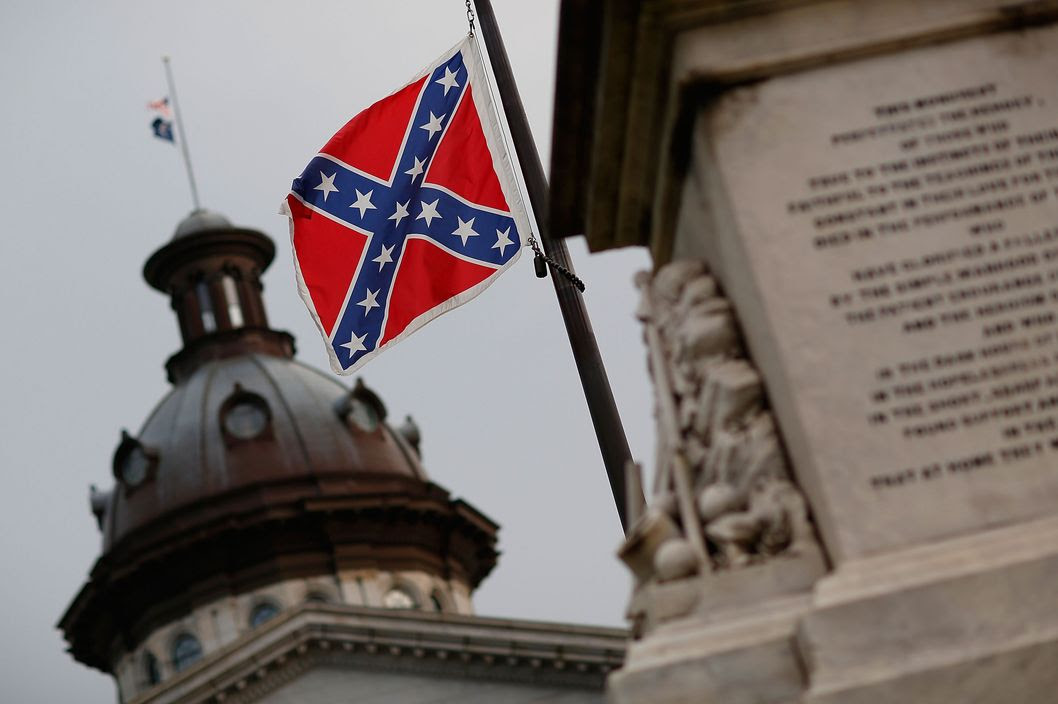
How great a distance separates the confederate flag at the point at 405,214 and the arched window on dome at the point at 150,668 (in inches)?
1802

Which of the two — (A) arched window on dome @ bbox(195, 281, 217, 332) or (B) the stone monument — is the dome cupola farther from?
(B) the stone monument

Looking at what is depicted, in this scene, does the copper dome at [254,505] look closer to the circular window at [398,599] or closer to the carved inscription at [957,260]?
the circular window at [398,599]

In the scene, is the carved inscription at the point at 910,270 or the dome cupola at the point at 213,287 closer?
the carved inscription at the point at 910,270

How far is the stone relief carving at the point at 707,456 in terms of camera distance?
243 inches

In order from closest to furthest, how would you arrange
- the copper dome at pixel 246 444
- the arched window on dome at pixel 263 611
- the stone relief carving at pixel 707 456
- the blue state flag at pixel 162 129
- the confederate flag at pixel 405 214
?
the stone relief carving at pixel 707 456 < the confederate flag at pixel 405 214 < the arched window on dome at pixel 263 611 < the copper dome at pixel 246 444 < the blue state flag at pixel 162 129

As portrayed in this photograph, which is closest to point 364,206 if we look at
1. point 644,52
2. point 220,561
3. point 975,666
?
point 644,52

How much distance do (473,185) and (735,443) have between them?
20.3ft

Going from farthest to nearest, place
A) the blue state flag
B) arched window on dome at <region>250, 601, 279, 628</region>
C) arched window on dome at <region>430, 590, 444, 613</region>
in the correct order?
the blue state flag → arched window on dome at <region>430, 590, 444, 613</region> → arched window on dome at <region>250, 601, 279, 628</region>

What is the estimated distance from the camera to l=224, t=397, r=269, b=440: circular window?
5744 cm

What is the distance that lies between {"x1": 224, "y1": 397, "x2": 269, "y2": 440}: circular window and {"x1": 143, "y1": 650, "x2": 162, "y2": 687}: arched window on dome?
6750 millimetres

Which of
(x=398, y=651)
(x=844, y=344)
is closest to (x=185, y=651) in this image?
(x=398, y=651)

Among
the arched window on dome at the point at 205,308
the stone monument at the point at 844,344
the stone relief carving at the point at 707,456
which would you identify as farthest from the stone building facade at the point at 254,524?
the stone monument at the point at 844,344

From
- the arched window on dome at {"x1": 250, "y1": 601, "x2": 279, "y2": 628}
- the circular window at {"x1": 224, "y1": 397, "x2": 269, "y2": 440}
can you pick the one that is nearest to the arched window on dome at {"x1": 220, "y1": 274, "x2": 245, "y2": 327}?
the circular window at {"x1": 224, "y1": 397, "x2": 269, "y2": 440}

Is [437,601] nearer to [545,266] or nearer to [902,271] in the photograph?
[545,266]
